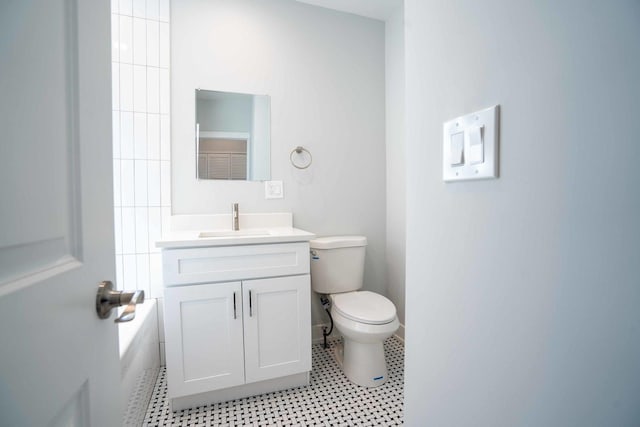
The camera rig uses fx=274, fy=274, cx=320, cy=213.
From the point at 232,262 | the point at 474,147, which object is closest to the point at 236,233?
the point at 232,262

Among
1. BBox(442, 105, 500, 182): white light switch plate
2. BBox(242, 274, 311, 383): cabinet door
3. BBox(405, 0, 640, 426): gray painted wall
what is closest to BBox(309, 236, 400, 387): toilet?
BBox(242, 274, 311, 383): cabinet door

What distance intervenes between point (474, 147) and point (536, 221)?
0.15 meters

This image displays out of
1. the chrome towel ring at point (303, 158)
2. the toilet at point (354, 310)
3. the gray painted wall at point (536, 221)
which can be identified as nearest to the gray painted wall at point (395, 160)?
the toilet at point (354, 310)

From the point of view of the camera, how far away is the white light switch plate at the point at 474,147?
41 cm

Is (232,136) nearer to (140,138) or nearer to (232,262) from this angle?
(140,138)

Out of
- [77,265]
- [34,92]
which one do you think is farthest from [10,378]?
[34,92]

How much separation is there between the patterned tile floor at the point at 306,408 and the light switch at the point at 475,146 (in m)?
1.38

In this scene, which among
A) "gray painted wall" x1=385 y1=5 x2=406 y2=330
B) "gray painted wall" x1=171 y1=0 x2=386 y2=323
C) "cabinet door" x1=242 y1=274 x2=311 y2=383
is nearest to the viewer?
"cabinet door" x1=242 y1=274 x2=311 y2=383

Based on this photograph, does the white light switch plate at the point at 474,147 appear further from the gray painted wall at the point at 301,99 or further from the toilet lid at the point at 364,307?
the gray painted wall at the point at 301,99

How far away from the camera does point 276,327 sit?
147 cm

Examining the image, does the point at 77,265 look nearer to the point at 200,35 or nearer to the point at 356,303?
the point at 356,303

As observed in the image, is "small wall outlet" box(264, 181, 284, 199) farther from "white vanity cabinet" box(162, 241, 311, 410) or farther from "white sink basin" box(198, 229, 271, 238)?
"white vanity cabinet" box(162, 241, 311, 410)

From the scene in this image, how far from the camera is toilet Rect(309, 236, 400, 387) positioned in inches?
58.2

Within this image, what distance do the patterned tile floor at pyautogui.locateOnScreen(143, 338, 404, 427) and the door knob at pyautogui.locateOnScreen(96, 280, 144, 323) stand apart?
1.15 meters
